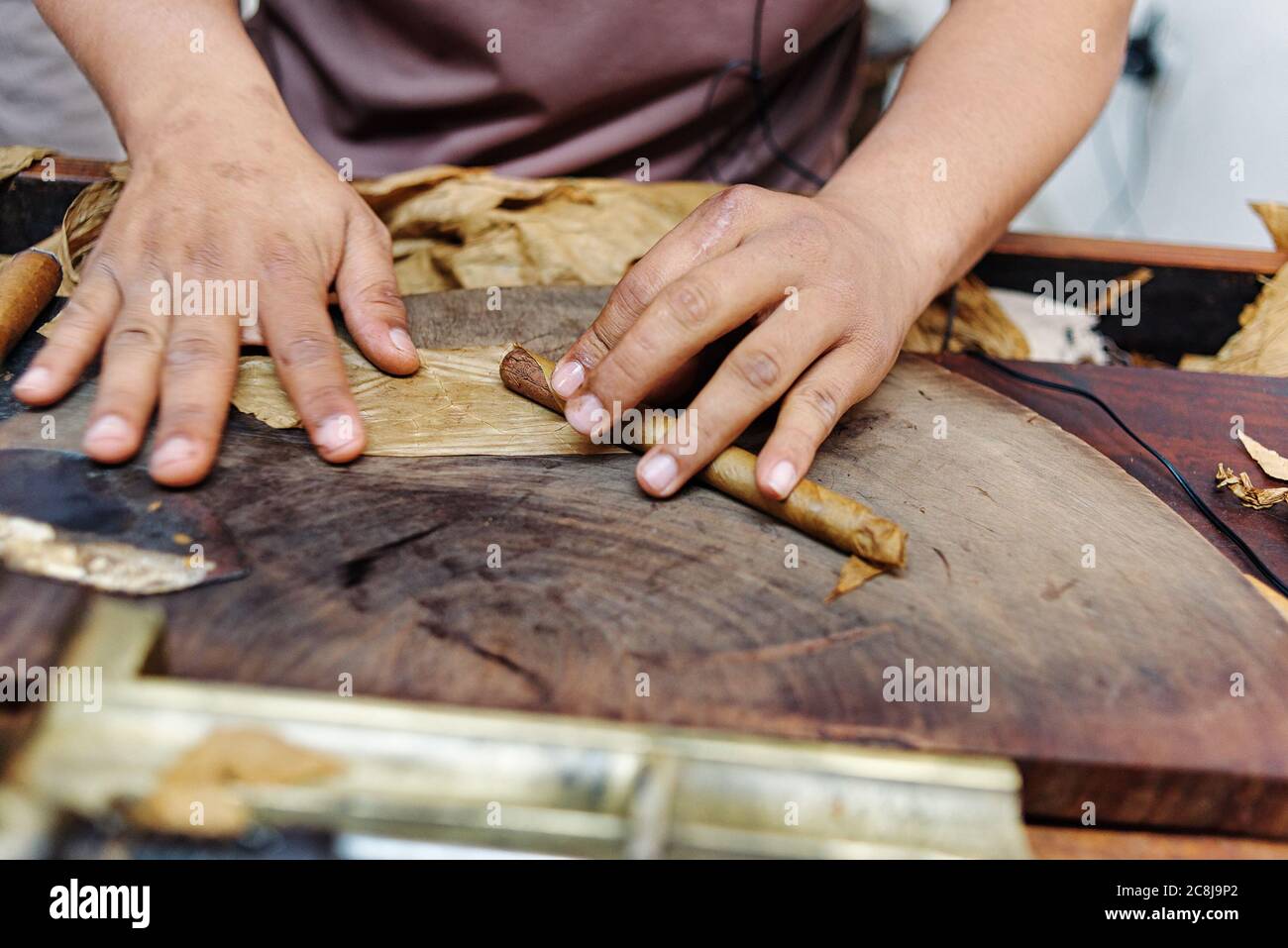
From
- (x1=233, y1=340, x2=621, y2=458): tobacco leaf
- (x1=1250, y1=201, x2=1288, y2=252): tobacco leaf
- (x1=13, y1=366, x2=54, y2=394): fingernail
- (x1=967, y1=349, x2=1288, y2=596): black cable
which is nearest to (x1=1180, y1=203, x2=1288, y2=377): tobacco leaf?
(x1=1250, y1=201, x2=1288, y2=252): tobacco leaf

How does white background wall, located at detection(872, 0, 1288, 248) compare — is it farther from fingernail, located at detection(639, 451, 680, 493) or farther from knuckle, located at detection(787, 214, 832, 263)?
fingernail, located at detection(639, 451, 680, 493)

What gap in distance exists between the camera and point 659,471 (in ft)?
2.86

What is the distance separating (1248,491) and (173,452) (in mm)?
1105

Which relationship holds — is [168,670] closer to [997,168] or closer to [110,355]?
[110,355]

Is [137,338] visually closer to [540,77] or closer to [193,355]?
[193,355]

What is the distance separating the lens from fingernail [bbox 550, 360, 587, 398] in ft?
3.13

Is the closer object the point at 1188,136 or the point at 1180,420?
the point at 1180,420

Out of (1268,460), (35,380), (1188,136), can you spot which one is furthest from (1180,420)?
(1188,136)

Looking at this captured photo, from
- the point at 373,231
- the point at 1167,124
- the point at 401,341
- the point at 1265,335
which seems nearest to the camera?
the point at 401,341


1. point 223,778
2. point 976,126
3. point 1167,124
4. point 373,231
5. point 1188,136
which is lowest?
point 223,778

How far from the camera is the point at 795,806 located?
603mm

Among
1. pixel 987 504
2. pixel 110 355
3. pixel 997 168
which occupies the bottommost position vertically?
pixel 987 504
